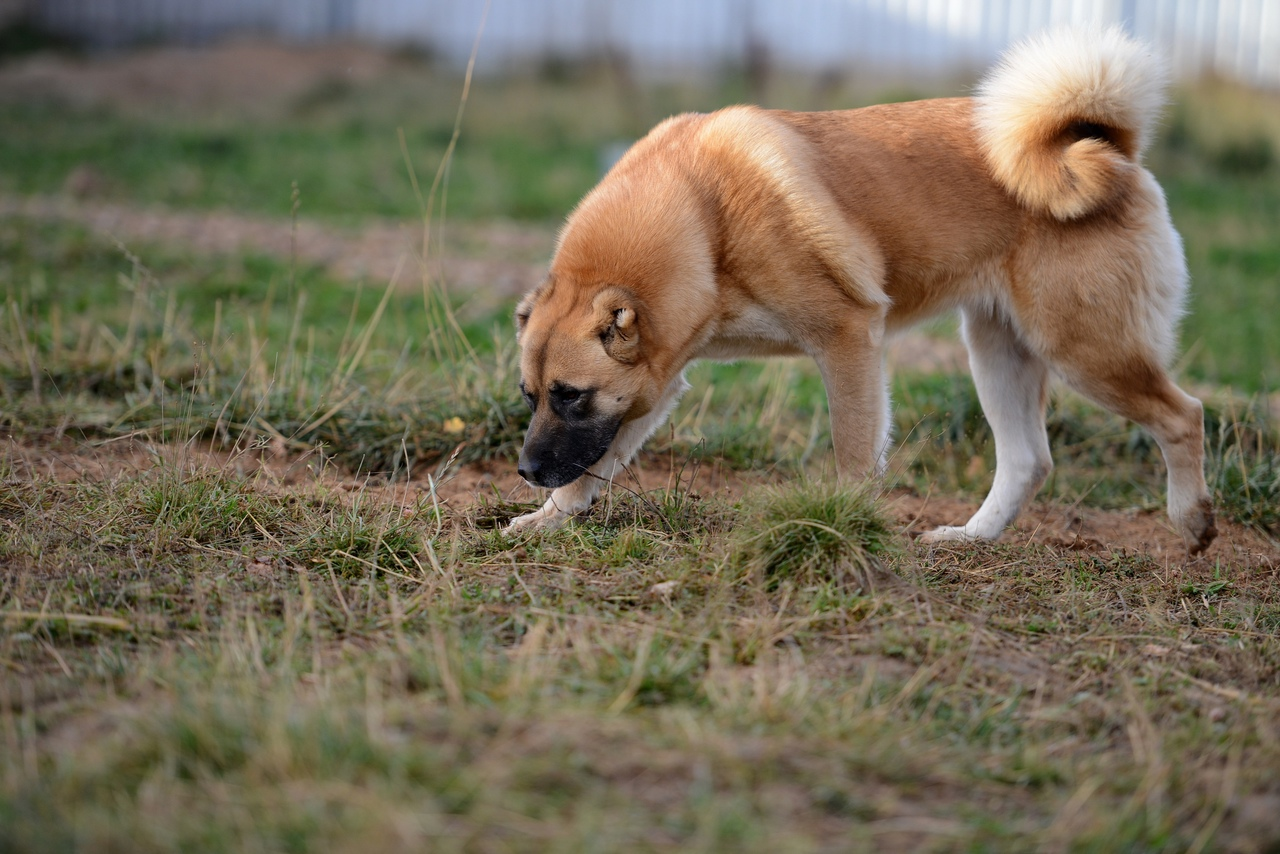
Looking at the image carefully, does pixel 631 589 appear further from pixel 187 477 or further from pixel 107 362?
pixel 107 362

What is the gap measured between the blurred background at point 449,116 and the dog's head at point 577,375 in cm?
290

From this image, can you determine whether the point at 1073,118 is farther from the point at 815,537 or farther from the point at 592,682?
the point at 592,682

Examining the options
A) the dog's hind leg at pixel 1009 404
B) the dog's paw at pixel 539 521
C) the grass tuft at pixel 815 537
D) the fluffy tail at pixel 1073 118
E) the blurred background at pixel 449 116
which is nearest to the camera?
the grass tuft at pixel 815 537

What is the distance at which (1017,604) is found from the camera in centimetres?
307

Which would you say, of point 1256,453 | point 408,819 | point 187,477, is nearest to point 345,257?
point 187,477

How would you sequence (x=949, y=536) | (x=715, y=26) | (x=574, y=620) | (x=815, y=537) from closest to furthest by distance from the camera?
(x=574, y=620) → (x=815, y=537) → (x=949, y=536) → (x=715, y=26)

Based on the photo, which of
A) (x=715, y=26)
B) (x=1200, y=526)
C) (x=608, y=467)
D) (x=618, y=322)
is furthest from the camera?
(x=715, y=26)

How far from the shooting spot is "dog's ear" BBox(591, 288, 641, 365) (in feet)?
11.3

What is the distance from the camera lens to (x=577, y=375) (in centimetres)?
348

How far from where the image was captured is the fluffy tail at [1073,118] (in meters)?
3.69

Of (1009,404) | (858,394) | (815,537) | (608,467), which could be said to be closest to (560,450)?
(608,467)

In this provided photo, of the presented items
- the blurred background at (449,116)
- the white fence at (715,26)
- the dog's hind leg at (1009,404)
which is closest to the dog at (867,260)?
the dog's hind leg at (1009,404)

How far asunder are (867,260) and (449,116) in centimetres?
1060

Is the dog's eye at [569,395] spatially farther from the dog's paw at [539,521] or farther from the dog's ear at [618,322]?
the dog's paw at [539,521]
